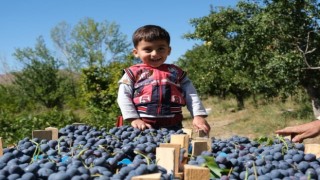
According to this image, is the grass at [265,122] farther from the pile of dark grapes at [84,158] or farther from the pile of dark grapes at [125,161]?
the pile of dark grapes at [125,161]

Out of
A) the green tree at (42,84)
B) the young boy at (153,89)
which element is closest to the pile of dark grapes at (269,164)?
the young boy at (153,89)

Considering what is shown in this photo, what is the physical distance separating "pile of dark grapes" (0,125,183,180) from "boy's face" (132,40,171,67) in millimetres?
769

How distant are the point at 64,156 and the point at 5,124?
8.93 metres

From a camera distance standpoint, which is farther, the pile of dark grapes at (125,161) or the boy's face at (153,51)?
the boy's face at (153,51)

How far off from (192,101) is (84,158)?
4.95ft

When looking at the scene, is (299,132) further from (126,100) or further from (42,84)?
(42,84)

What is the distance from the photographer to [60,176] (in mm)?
1044

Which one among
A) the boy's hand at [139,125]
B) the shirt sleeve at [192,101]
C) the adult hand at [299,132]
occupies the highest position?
the shirt sleeve at [192,101]

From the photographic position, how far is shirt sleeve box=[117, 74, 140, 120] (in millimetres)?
2525

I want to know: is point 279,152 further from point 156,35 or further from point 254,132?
point 254,132

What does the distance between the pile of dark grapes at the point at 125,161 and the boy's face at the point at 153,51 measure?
0.93 metres

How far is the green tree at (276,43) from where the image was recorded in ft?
33.6

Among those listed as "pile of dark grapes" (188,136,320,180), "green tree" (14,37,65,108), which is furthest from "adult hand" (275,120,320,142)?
"green tree" (14,37,65,108)

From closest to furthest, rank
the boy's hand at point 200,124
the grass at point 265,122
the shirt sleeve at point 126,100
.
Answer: the boy's hand at point 200,124, the shirt sleeve at point 126,100, the grass at point 265,122
